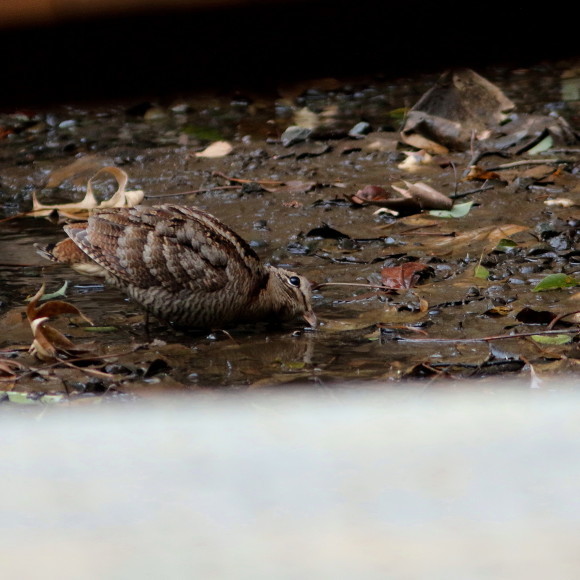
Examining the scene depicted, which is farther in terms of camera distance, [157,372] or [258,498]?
[157,372]

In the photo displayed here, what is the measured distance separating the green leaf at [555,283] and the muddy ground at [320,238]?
0.05 meters

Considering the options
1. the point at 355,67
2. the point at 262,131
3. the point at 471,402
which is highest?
the point at 471,402

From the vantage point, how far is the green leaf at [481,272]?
5.65 metres

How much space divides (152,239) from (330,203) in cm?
262

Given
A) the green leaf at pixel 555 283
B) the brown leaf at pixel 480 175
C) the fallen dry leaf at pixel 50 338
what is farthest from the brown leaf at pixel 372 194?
the fallen dry leaf at pixel 50 338

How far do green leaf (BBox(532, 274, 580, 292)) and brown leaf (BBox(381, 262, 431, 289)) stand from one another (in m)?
0.69

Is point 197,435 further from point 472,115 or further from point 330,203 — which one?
point 472,115

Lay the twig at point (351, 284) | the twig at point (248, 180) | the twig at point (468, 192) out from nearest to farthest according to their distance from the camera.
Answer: the twig at point (351, 284) → the twig at point (468, 192) → the twig at point (248, 180)

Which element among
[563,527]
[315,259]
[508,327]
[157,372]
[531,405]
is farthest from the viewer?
[315,259]

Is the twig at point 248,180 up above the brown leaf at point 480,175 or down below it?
below

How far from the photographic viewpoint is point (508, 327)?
4828 millimetres

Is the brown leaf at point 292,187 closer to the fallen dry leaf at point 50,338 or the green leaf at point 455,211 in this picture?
the green leaf at point 455,211

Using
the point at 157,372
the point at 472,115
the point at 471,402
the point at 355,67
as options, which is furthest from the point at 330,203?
the point at 471,402

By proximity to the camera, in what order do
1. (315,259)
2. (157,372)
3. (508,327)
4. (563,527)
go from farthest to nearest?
1. (315,259)
2. (508,327)
3. (157,372)
4. (563,527)
